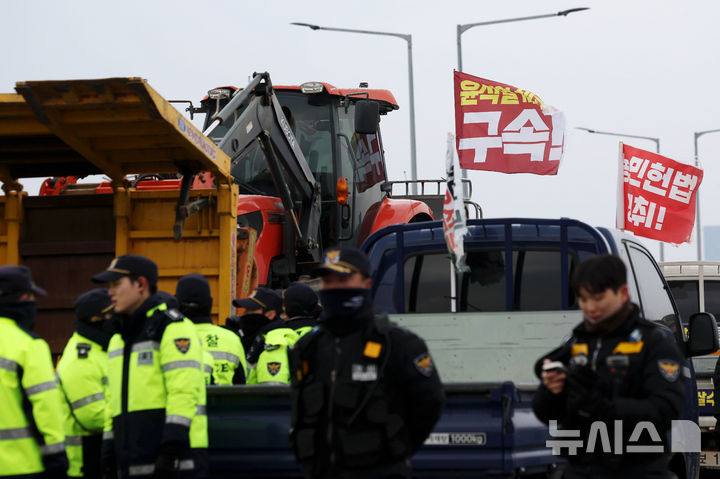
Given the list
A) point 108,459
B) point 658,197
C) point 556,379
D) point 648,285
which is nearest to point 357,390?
point 556,379

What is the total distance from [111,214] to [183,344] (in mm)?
4341

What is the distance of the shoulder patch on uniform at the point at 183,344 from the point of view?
5832 mm

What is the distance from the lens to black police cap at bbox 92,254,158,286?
5.82 m

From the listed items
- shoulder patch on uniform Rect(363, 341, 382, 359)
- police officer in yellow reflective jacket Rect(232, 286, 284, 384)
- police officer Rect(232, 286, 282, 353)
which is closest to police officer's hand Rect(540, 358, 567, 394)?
shoulder patch on uniform Rect(363, 341, 382, 359)

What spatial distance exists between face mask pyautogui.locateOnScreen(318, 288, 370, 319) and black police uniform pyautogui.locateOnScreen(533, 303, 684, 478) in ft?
2.45

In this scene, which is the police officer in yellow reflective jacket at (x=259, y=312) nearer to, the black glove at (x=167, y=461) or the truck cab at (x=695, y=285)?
the black glove at (x=167, y=461)

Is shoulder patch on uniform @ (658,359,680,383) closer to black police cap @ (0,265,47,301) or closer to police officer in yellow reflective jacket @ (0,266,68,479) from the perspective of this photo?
police officer in yellow reflective jacket @ (0,266,68,479)

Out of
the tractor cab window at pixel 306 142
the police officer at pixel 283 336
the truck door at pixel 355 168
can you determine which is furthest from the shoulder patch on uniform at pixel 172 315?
the truck door at pixel 355 168

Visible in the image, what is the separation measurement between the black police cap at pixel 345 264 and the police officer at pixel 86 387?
231 centimetres

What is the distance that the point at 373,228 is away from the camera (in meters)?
14.1

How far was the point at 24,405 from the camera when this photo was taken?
17.8 feet

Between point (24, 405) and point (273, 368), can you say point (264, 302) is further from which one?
point (24, 405)

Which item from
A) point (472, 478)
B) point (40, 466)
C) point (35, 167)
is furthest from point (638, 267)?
point (35, 167)

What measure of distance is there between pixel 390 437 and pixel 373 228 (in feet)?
31.5
